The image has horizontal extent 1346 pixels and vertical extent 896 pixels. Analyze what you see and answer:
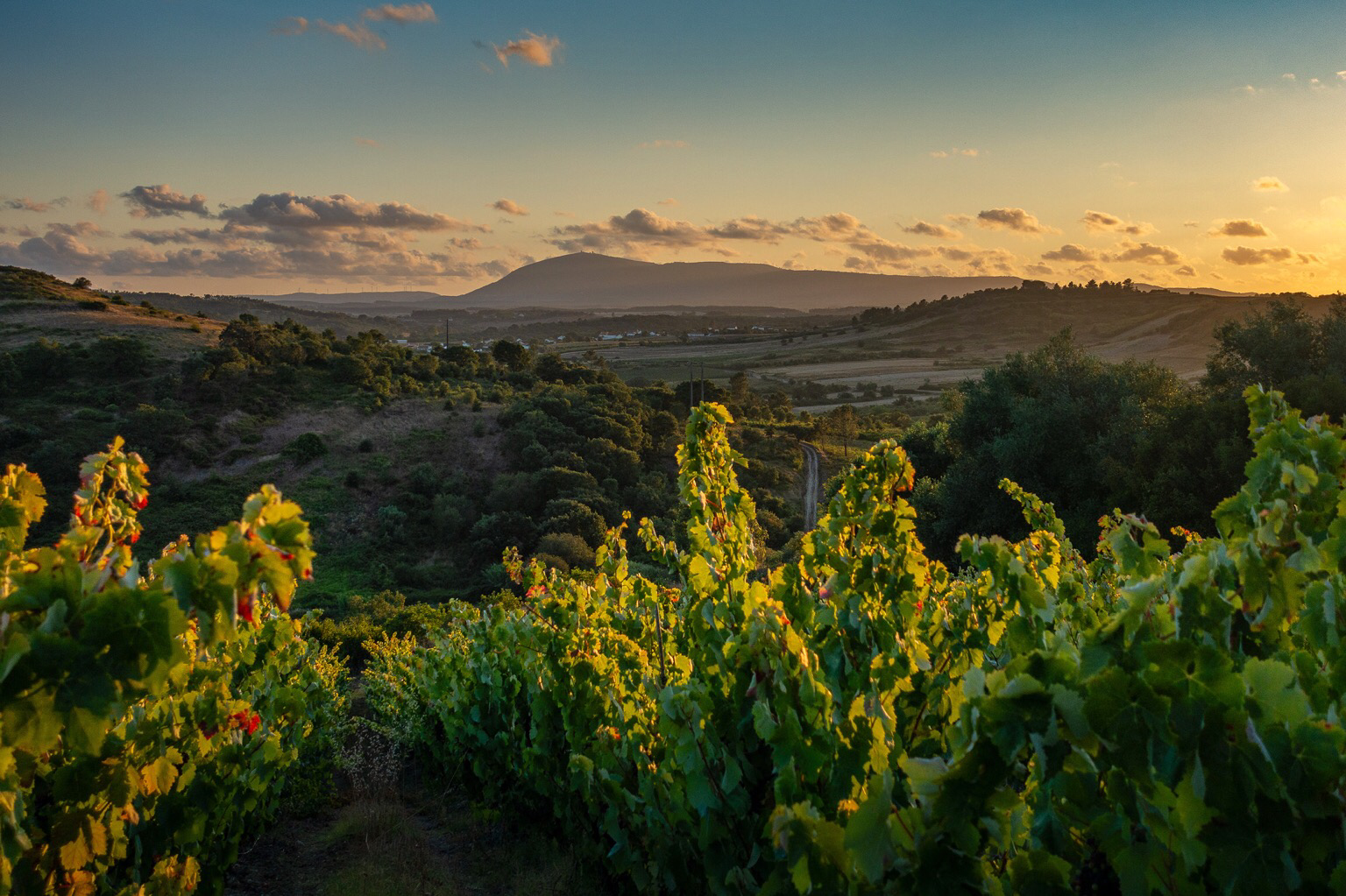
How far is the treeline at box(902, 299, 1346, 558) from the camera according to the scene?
2009 centimetres

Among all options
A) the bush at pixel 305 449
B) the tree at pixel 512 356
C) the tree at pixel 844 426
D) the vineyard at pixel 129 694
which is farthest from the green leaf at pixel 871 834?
the tree at pixel 512 356

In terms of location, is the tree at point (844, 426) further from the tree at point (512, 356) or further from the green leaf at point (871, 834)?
the green leaf at point (871, 834)

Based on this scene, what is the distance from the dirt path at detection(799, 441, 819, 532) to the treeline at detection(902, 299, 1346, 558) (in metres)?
7.66

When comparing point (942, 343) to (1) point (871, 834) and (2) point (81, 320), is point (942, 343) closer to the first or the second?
(2) point (81, 320)

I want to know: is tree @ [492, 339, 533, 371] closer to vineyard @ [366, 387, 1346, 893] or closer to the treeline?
the treeline

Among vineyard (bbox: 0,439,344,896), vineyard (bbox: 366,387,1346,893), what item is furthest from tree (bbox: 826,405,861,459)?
vineyard (bbox: 0,439,344,896)

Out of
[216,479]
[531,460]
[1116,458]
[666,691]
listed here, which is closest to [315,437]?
[216,479]

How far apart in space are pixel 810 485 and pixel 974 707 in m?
42.2

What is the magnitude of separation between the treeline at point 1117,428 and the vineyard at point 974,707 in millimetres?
17376

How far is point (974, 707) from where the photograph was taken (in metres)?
1.79

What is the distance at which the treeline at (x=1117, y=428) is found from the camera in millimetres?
20094

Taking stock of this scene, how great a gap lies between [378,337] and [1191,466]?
54748mm

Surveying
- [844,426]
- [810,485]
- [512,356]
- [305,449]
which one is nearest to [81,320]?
[305,449]

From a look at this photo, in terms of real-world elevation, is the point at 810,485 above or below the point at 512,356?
below
